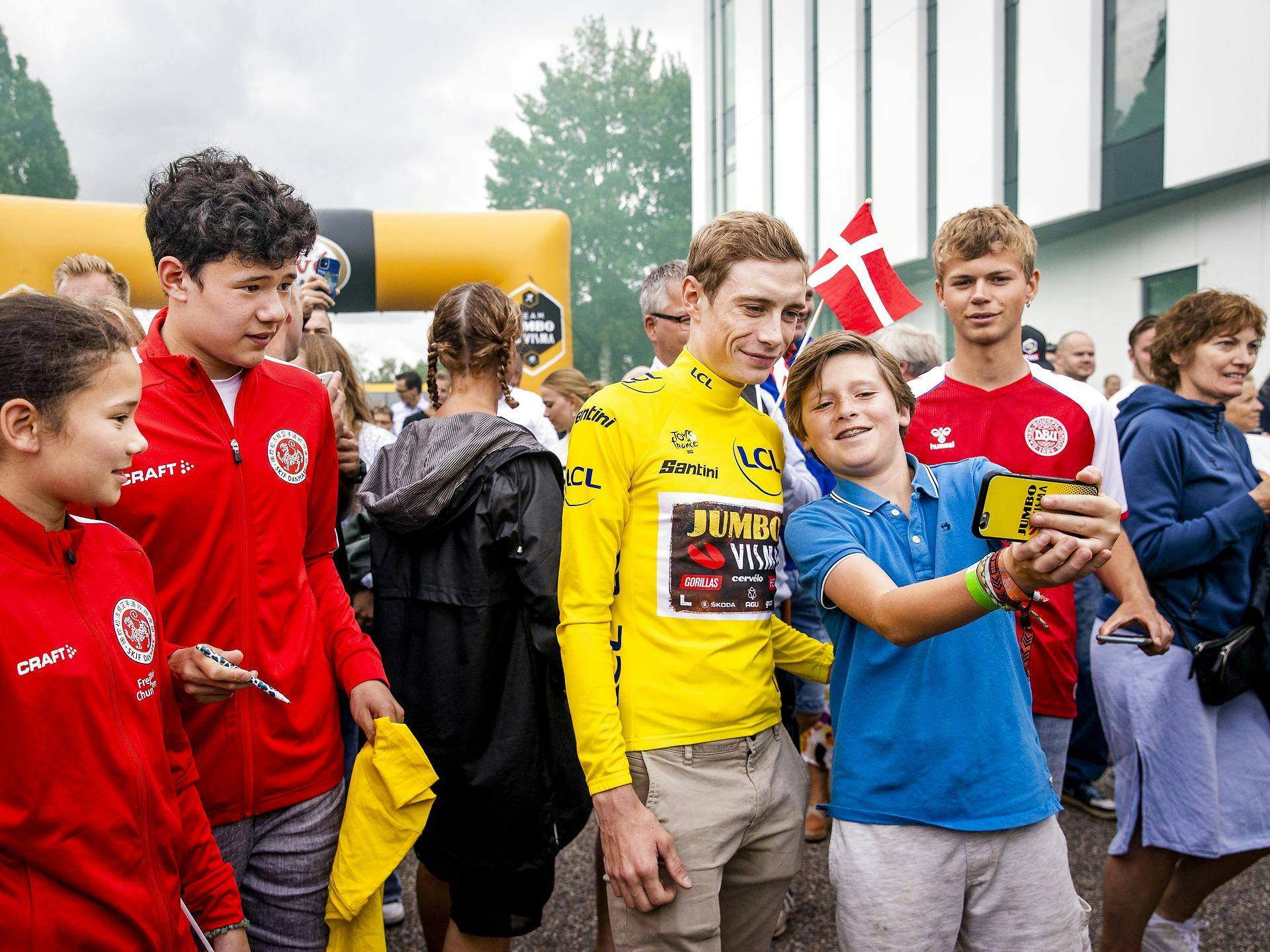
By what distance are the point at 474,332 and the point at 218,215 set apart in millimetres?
974

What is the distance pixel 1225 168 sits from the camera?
1080 centimetres

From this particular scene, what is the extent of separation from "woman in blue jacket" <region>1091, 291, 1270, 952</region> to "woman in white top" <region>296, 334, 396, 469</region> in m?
2.69

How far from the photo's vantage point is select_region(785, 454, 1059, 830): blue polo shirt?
1.95 m

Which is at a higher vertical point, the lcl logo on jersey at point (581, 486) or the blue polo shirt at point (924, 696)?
the lcl logo on jersey at point (581, 486)

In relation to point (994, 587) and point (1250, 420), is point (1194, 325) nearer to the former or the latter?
point (1250, 420)

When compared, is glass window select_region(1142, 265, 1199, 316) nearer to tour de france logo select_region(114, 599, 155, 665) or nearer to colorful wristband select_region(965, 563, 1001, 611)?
colorful wristband select_region(965, 563, 1001, 611)

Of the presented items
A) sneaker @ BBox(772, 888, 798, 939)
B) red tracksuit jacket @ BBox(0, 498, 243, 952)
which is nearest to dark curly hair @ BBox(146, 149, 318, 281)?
red tracksuit jacket @ BBox(0, 498, 243, 952)

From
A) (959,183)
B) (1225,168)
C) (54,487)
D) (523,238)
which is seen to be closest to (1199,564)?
(54,487)

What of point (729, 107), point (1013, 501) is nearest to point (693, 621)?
point (1013, 501)

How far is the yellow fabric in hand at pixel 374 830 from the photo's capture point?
6.84ft

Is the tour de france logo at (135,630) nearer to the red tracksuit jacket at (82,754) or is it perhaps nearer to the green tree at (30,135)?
the red tracksuit jacket at (82,754)

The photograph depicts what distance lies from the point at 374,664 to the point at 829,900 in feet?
7.91

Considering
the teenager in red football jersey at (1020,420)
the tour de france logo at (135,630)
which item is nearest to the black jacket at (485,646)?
the tour de france logo at (135,630)

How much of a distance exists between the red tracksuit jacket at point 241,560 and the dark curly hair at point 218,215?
219 mm
